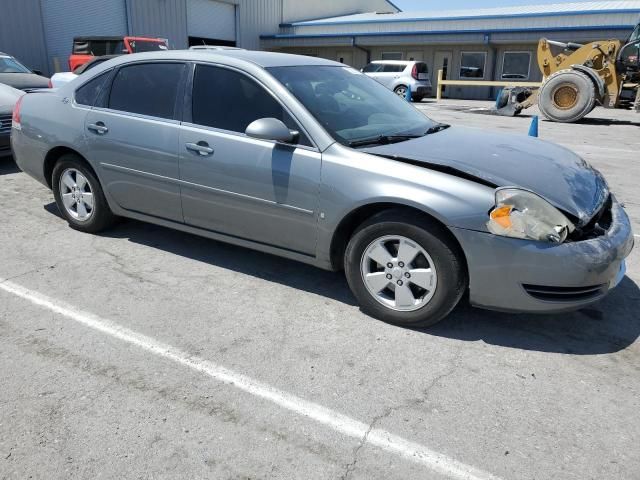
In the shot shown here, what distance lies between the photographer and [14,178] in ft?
24.0

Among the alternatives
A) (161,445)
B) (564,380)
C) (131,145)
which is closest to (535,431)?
(564,380)

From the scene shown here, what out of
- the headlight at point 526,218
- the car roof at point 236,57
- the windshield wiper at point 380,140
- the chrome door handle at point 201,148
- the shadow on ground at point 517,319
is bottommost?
the shadow on ground at point 517,319

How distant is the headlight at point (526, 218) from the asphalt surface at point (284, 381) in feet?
2.39

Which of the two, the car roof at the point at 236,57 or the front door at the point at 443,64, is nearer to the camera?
the car roof at the point at 236,57

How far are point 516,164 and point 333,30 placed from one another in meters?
31.0

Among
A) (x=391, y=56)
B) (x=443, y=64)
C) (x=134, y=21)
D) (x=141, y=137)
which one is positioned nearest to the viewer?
(x=141, y=137)

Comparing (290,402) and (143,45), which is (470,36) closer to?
(143,45)

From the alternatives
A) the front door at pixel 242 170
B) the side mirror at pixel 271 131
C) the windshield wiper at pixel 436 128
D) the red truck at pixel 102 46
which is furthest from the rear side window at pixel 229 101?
the red truck at pixel 102 46

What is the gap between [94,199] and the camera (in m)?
4.91

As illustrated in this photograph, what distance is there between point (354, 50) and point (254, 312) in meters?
31.0

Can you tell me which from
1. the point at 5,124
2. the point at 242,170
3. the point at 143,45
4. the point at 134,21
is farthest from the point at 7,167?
the point at 134,21

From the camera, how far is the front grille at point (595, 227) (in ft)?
10.3

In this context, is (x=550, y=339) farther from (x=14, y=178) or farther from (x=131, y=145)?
(x=14, y=178)

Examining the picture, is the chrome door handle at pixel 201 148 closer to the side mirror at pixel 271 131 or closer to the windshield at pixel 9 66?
the side mirror at pixel 271 131
